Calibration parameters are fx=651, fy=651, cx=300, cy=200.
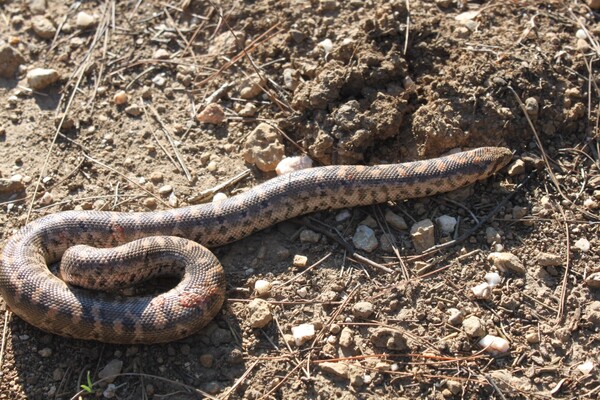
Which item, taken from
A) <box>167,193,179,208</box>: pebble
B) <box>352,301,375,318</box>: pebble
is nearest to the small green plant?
<box>167,193,179,208</box>: pebble

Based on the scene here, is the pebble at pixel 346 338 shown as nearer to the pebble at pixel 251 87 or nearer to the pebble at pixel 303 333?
the pebble at pixel 303 333

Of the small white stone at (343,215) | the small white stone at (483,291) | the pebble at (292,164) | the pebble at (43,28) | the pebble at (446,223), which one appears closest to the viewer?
the small white stone at (483,291)

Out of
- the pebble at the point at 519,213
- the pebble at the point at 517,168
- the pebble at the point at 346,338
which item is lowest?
the pebble at the point at 346,338

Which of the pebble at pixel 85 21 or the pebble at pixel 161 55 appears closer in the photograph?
the pebble at pixel 161 55

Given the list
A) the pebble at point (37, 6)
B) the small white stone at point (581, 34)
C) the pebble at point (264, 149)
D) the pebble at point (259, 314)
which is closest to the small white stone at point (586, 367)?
the pebble at point (259, 314)

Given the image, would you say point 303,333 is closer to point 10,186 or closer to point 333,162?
point 333,162

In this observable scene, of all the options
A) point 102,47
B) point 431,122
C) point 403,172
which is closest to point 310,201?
point 403,172

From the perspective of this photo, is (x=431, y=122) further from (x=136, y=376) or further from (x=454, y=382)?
(x=136, y=376)
